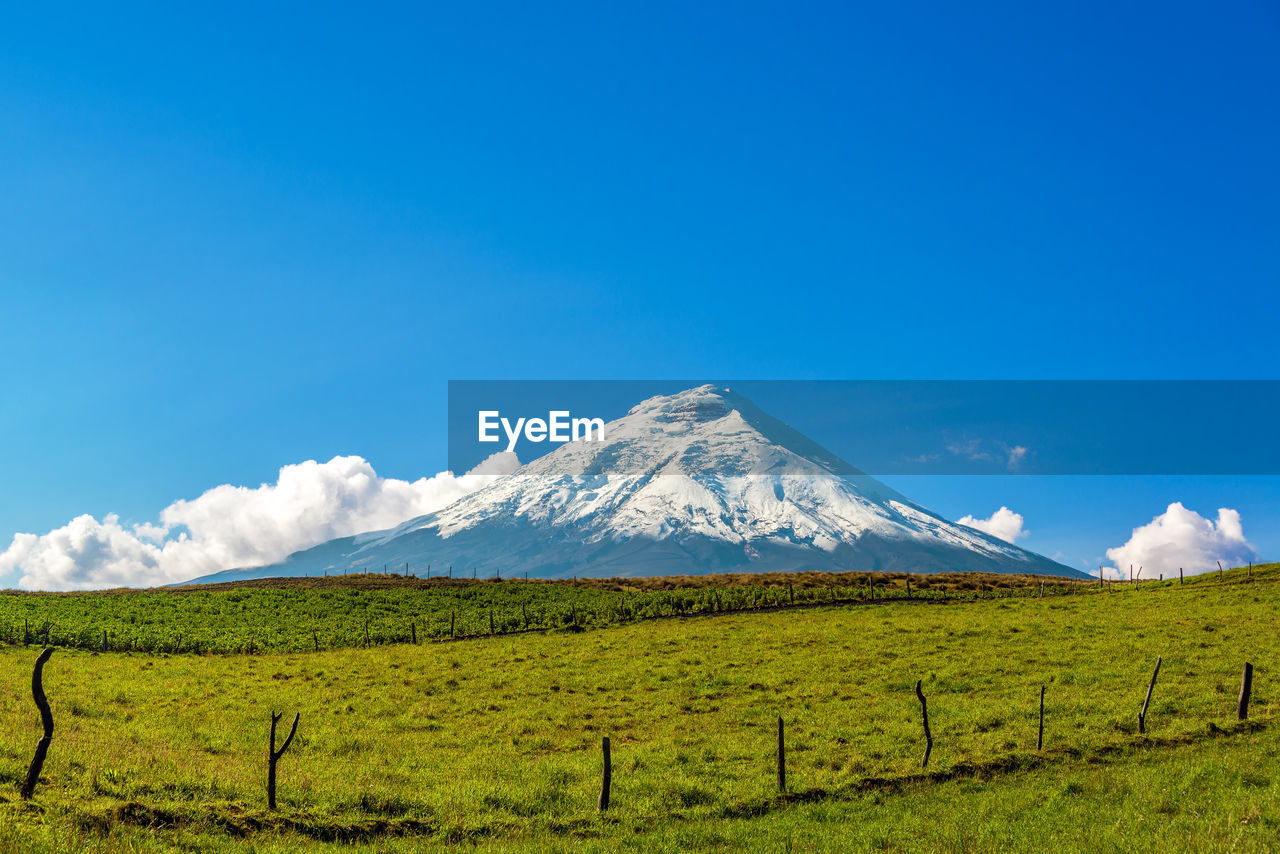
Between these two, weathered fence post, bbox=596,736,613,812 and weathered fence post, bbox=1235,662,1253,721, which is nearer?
weathered fence post, bbox=596,736,613,812

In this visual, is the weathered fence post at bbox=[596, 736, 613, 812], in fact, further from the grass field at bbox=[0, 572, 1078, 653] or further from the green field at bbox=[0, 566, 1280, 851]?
the grass field at bbox=[0, 572, 1078, 653]

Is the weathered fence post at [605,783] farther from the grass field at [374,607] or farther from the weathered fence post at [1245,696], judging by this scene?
the grass field at [374,607]

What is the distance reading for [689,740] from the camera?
29.1m

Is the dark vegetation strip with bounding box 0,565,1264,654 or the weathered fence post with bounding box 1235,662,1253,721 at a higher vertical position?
A: the weathered fence post with bounding box 1235,662,1253,721

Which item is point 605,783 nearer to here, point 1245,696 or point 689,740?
point 689,740

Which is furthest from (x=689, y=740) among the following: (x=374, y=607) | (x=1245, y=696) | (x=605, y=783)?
(x=374, y=607)

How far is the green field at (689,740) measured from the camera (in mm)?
17203

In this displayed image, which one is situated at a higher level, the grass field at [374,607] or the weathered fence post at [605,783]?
the weathered fence post at [605,783]

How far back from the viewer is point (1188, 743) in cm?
2552

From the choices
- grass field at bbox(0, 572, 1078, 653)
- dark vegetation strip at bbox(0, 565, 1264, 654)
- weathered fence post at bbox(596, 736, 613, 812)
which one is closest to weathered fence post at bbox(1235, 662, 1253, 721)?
weathered fence post at bbox(596, 736, 613, 812)

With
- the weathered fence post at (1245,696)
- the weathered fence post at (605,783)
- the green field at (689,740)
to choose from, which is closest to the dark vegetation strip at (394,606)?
the green field at (689,740)

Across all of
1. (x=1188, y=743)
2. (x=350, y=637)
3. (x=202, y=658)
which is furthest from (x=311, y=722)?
(x=1188, y=743)

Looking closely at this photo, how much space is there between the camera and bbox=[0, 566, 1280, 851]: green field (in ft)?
56.4

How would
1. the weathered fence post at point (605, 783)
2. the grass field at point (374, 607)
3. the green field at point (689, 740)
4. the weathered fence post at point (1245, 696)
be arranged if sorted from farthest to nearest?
1. the grass field at point (374, 607)
2. the weathered fence post at point (1245, 696)
3. the weathered fence post at point (605, 783)
4. the green field at point (689, 740)
